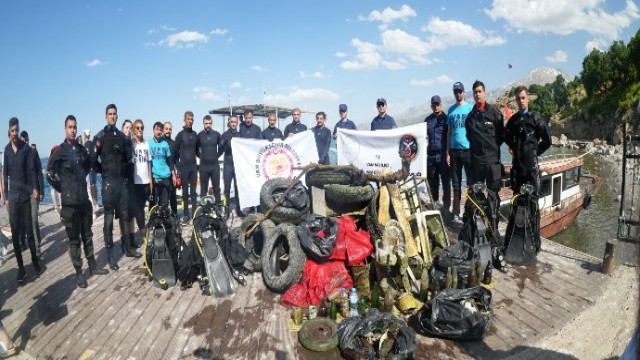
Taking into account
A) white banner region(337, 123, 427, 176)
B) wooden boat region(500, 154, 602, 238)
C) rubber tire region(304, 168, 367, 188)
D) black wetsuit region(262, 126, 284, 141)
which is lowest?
wooden boat region(500, 154, 602, 238)

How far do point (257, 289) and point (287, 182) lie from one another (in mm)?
2439

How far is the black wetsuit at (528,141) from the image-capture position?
20.0 feet

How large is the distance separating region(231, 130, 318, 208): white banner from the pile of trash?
1.81 m

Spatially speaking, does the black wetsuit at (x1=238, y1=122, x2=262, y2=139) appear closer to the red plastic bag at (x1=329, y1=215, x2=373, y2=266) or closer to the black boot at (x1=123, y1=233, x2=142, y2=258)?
the black boot at (x1=123, y1=233, x2=142, y2=258)

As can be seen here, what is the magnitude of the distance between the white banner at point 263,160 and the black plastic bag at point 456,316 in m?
5.09

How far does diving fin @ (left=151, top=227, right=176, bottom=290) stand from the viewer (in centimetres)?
575

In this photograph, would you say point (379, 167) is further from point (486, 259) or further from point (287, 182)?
point (486, 259)

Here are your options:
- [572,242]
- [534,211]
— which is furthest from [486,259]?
[572,242]

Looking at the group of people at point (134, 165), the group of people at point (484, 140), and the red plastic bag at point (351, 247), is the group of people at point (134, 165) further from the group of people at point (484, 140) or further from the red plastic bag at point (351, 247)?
the red plastic bag at point (351, 247)

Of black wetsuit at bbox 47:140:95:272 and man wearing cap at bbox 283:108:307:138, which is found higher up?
man wearing cap at bbox 283:108:307:138

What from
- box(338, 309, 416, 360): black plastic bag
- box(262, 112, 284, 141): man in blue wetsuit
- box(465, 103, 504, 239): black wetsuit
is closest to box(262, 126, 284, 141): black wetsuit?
box(262, 112, 284, 141): man in blue wetsuit

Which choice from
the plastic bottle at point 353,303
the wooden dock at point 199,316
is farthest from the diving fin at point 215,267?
the plastic bottle at point 353,303

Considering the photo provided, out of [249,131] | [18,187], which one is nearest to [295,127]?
[249,131]

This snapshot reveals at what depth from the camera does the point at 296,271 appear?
17.1 feet
